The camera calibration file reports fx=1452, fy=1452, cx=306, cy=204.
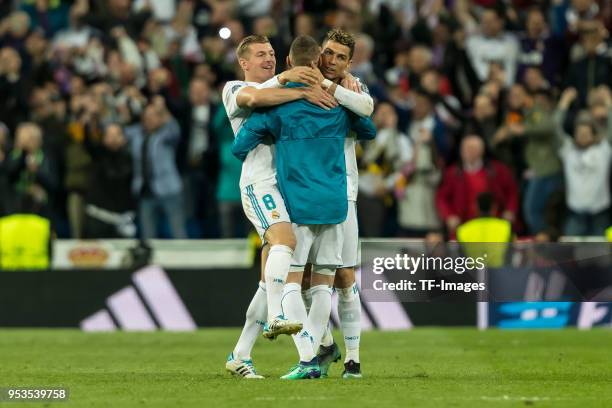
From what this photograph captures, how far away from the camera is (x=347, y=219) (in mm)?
10742

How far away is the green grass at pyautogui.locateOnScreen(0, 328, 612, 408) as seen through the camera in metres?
9.36

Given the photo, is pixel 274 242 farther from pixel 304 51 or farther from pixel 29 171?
pixel 29 171

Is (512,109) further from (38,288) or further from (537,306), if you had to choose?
(38,288)

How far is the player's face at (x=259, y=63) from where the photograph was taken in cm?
1077

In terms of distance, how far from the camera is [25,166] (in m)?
19.4

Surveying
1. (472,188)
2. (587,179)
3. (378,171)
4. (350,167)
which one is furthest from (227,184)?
(350,167)

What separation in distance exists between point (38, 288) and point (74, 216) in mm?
2046

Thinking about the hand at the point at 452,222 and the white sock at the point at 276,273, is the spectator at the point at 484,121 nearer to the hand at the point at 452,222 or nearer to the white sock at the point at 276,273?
A: the hand at the point at 452,222

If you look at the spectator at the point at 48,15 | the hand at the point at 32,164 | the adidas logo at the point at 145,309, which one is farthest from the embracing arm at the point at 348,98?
the spectator at the point at 48,15

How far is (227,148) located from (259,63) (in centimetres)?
844

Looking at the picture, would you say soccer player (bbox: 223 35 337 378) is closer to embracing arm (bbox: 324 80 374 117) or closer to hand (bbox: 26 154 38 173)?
embracing arm (bbox: 324 80 374 117)

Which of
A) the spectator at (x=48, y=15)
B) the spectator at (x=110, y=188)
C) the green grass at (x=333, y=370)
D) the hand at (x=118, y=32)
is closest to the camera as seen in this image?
the green grass at (x=333, y=370)

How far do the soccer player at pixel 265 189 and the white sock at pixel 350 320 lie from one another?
59cm

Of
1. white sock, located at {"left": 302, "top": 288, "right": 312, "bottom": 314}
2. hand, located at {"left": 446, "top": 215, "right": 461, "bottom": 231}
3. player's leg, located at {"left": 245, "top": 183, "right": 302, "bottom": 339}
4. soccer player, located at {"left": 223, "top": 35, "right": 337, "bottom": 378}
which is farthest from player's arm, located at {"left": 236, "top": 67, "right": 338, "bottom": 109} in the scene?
hand, located at {"left": 446, "top": 215, "right": 461, "bottom": 231}
